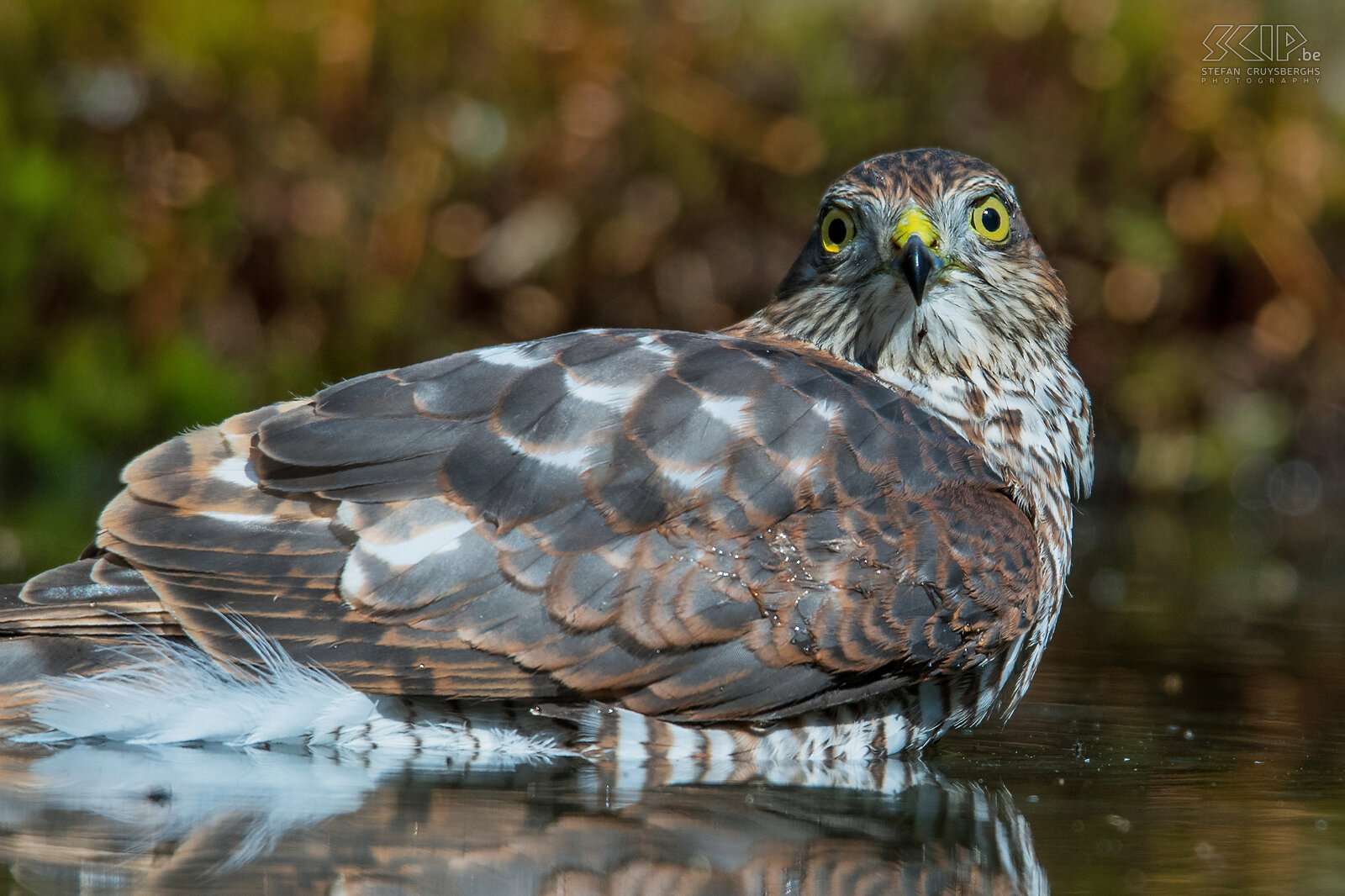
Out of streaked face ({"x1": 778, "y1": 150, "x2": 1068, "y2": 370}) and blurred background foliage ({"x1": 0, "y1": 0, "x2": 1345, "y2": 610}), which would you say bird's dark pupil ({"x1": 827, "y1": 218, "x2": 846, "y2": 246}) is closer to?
streaked face ({"x1": 778, "y1": 150, "x2": 1068, "y2": 370})

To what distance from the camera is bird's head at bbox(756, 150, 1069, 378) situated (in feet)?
14.5

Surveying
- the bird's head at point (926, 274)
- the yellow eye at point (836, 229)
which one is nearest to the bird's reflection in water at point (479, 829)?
the bird's head at point (926, 274)

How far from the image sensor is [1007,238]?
15.4ft

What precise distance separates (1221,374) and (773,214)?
291 centimetres

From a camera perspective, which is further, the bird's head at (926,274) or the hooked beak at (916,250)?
the bird's head at (926,274)

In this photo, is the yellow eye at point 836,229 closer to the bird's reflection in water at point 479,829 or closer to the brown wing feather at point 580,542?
the brown wing feather at point 580,542

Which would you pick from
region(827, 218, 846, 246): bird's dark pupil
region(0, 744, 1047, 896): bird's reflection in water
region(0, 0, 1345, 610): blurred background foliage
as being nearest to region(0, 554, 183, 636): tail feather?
region(0, 744, 1047, 896): bird's reflection in water

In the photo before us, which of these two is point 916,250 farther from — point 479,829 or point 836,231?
point 479,829

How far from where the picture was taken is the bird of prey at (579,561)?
3582mm

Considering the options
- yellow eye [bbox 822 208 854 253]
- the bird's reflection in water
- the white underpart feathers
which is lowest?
the bird's reflection in water

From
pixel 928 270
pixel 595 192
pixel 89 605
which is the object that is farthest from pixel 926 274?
pixel 595 192

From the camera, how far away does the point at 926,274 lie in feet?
14.1

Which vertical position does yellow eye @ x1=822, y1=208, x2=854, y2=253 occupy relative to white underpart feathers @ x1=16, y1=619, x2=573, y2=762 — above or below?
above

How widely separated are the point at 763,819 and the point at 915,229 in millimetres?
1852
